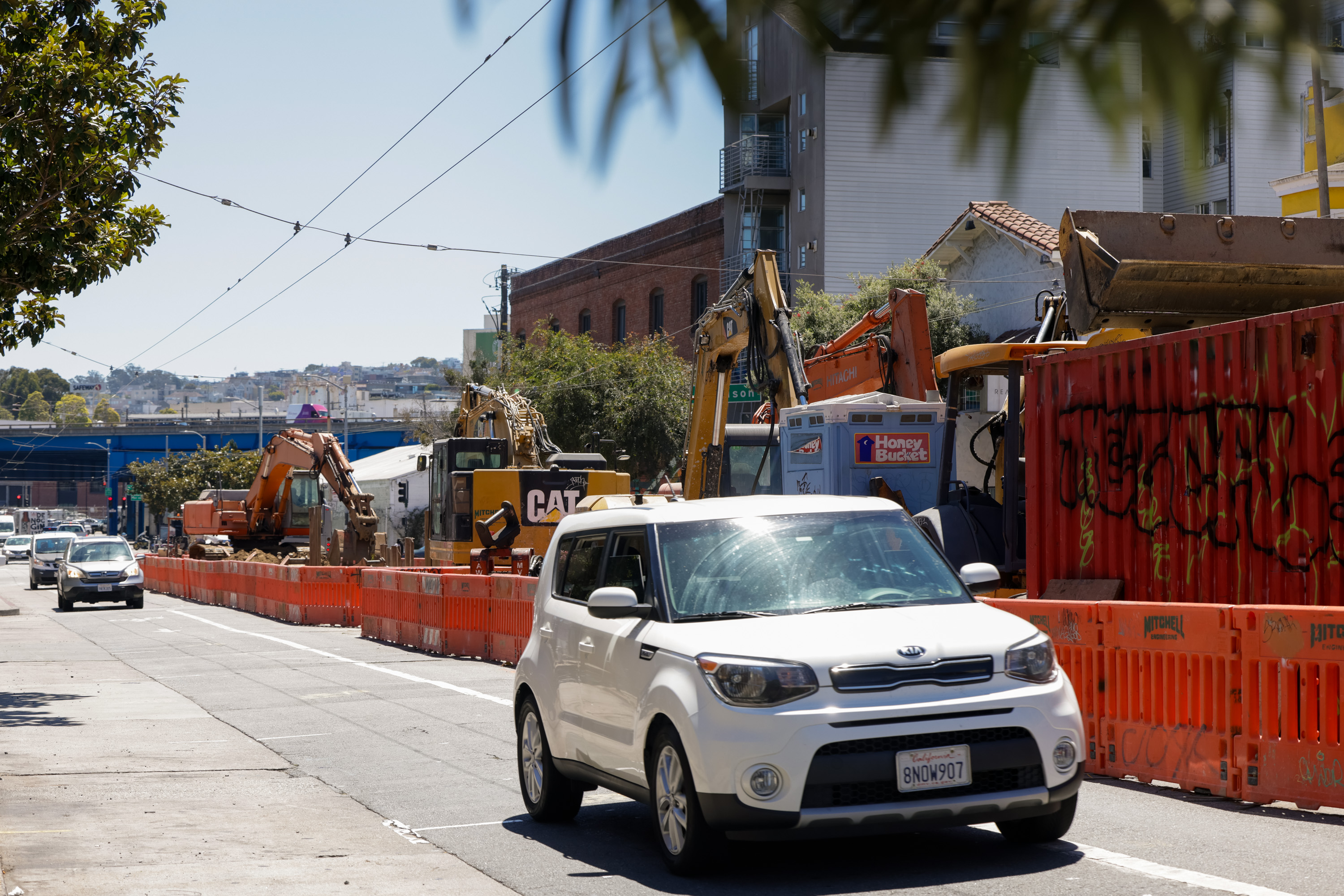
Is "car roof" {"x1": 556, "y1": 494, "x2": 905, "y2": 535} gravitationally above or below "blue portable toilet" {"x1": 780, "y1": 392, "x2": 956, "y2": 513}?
below

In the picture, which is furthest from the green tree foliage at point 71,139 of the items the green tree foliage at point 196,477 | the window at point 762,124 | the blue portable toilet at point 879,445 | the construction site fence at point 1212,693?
the green tree foliage at point 196,477

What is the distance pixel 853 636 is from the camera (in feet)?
22.1

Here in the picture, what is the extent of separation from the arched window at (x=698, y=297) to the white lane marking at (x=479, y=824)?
4216 cm

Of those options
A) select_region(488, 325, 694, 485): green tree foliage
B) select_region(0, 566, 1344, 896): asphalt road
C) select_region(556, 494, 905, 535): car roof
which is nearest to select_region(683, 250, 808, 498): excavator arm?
select_region(0, 566, 1344, 896): asphalt road

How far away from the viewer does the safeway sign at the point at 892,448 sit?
16.4m

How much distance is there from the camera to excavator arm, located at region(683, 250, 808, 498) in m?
21.2

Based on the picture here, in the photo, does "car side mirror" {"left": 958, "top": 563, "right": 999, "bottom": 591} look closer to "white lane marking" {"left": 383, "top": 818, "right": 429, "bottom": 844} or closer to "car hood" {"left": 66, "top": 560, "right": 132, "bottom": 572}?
"white lane marking" {"left": 383, "top": 818, "right": 429, "bottom": 844}

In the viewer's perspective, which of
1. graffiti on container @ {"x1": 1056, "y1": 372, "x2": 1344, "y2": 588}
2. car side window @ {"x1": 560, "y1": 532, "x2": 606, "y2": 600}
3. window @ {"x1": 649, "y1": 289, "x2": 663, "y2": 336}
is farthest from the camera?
window @ {"x1": 649, "y1": 289, "x2": 663, "y2": 336}

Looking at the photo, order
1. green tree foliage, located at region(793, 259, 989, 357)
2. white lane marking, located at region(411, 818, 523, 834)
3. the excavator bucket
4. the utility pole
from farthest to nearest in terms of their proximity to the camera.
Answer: green tree foliage, located at region(793, 259, 989, 357)
the excavator bucket
white lane marking, located at region(411, 818, 523, 834)
the utility pole

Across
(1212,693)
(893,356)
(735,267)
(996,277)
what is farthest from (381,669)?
(996,277)

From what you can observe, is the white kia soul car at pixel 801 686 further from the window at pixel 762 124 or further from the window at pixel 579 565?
the window at pixel 762 124

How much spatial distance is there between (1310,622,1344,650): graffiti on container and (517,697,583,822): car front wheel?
13.5ft

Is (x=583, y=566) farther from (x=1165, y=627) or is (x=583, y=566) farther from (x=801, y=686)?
(x=1165, y=627)

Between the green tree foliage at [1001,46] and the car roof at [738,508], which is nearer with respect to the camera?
the green tree foliage at [1001,46]
